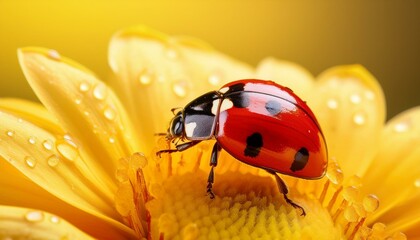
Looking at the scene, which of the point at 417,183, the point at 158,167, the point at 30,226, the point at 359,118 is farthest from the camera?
the point at 359,118

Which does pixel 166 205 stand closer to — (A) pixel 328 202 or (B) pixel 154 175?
(B) pixel 154 175

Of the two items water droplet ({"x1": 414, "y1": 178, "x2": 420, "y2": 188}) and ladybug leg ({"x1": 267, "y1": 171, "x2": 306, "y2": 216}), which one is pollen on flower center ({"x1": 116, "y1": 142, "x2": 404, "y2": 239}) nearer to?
ladybug leg ({"x1": 267, "y1": 171, "x2": 306, "y2": 216})

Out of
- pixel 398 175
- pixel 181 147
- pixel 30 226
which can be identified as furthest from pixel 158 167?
pixel 398 175

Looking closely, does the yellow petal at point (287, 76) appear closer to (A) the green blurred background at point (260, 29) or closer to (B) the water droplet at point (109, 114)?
(B) the water droplet at point (109, 114)

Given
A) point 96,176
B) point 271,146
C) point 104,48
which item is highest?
point 271,146

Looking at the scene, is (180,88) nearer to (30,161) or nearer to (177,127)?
(177,127)

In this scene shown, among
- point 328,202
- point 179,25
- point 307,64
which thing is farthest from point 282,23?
point 328,202
